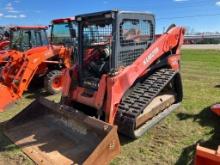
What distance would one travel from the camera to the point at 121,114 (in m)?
5.01

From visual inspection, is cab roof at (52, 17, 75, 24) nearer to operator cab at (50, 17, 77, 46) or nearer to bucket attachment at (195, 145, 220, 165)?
operator cab at (50, 17, 77, 46)

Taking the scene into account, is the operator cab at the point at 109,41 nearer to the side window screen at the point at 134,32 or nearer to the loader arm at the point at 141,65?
the side window screen at the point at 134,32

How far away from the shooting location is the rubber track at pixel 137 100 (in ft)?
16.2

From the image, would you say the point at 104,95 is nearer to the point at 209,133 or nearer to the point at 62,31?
the point at 209,133

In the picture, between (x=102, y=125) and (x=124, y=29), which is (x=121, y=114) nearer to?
(x=102, y=125)

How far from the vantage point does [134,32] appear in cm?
560

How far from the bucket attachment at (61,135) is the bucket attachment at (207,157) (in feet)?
4.62

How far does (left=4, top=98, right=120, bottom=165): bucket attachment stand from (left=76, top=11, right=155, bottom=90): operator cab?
29.1 inches

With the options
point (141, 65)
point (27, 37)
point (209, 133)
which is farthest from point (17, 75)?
point (209, 133)

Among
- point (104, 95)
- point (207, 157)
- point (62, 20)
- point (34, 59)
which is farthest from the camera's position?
point (62, 20)

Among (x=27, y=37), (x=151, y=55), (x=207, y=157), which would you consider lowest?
(x=207, y=157)

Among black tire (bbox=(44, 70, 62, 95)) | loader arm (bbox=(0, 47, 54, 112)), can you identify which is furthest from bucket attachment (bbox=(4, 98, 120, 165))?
black tire (bbox=(44, 70, 62, 95))

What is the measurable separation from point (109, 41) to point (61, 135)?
178cm

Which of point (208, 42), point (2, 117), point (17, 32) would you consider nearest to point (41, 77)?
point (17, 32)
